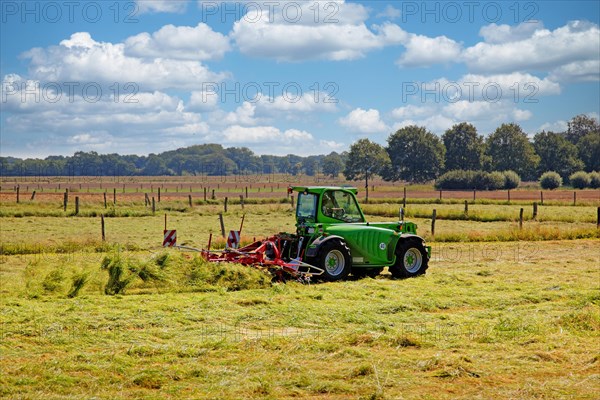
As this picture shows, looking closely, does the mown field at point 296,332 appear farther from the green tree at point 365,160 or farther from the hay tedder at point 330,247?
the green tree at point 365,160

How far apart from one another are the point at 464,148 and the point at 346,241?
10394 centimetres

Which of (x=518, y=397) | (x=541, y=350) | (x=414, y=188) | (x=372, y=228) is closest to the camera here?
(x=518, y=397)

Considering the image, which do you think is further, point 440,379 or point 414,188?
point 414,188

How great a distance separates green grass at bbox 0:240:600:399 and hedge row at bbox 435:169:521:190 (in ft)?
261

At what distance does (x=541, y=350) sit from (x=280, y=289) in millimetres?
6126

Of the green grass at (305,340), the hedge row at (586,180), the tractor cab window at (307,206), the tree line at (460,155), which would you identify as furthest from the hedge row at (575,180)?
the tractor cab window at (307,206)

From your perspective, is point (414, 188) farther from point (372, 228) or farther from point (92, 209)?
point (372, 228)

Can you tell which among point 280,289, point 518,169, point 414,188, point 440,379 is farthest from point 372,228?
point 518,169

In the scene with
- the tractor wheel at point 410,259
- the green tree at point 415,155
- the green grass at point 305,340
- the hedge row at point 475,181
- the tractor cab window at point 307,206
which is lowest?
the green grass at point 305,340

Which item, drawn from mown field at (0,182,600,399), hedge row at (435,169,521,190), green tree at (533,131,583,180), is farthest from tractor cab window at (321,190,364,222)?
green tree at (533,131,583,180)

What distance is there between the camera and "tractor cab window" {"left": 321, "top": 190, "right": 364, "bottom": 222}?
17484mm

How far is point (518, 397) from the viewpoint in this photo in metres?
8.44

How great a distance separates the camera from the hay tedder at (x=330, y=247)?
16.5 m

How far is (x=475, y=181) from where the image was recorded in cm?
9481
